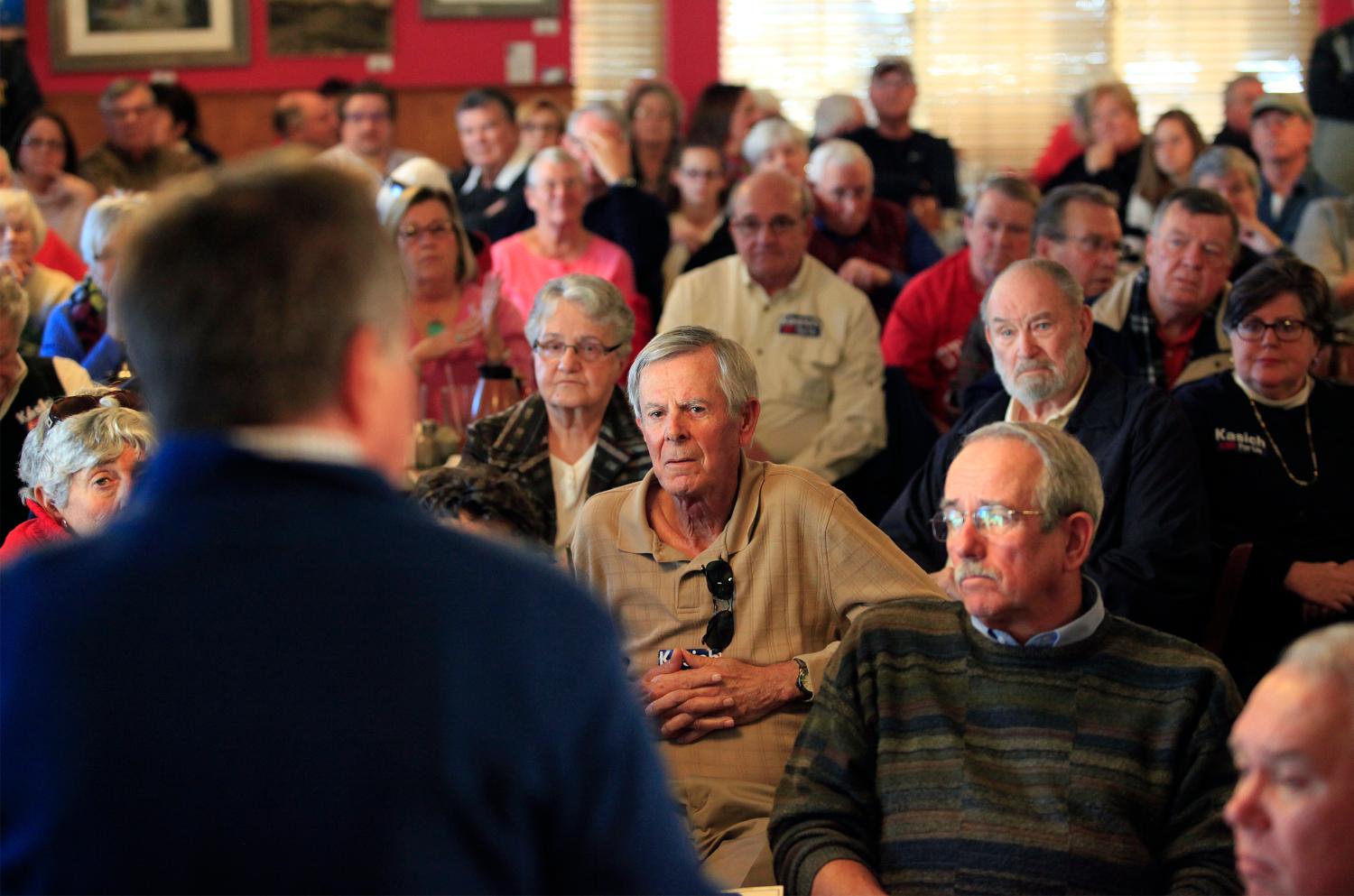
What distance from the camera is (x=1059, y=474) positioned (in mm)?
2223

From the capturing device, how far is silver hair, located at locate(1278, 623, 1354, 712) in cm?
144

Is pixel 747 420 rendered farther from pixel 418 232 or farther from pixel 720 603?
pixel 418 232

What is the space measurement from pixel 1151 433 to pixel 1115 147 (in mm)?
4017

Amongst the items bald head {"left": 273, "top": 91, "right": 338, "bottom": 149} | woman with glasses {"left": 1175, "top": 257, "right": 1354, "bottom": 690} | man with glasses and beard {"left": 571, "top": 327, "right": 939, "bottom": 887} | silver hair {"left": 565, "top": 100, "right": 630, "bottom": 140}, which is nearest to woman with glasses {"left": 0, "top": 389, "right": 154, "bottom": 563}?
man with glasses and beard {"left": 571, "top": 327, "right": 939, "bottom": 887}

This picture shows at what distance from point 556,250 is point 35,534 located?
8.82 feet

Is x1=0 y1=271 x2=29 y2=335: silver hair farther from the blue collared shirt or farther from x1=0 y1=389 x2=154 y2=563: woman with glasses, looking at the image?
the blue collared shirt

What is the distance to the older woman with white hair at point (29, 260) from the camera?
4938mm

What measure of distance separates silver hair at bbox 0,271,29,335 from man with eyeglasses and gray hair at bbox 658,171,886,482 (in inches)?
69.6

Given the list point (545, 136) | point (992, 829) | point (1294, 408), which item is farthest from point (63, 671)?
point (545, 136)

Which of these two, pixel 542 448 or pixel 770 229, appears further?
pixel 770 229

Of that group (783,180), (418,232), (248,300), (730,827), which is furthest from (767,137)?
(248,300)

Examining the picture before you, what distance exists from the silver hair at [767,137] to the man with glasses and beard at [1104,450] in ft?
8.95

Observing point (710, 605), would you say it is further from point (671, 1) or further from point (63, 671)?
point (671, 1)

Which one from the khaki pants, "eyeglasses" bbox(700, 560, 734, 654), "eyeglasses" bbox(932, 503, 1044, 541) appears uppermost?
"eyeglasses" bbox(932, 503, 1044, 541)
